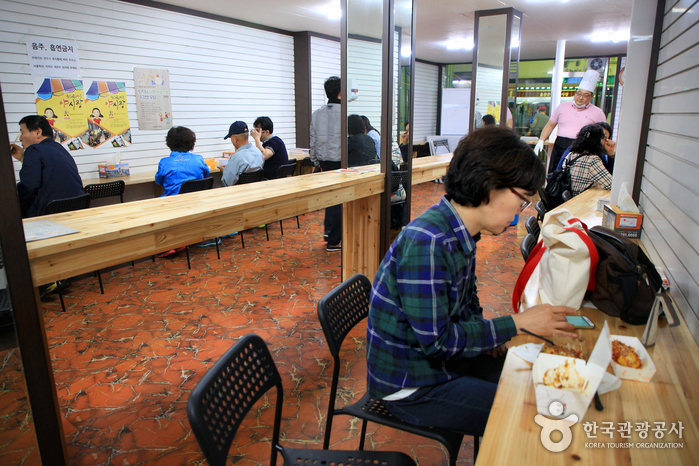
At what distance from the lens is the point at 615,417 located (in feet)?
3.51

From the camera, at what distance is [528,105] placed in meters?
13.2

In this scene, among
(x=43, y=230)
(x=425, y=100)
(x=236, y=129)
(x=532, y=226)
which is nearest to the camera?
(x=43, y=230)

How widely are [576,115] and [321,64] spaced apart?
4486 millimetres

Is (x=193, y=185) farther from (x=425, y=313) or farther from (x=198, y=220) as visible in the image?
(x=425, y=313)

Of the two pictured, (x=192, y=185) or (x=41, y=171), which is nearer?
(x=41, y=171)

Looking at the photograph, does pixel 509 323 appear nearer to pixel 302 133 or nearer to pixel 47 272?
pixel 47 272

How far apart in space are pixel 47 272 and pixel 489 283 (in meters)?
3.48

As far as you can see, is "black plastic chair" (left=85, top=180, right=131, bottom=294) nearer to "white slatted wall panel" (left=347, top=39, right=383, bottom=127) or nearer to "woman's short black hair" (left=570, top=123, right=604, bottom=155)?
"white slatted wall panel" (left=347, top=39, right=383, bottom=127)

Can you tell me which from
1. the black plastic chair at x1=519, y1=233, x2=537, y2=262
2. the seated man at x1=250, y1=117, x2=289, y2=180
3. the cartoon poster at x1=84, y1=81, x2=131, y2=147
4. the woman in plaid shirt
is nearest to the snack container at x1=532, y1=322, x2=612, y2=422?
the black plastic chair at x1=519, y1=233, x2=537, y2=262

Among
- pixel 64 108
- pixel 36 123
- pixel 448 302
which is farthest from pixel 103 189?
pixel 448 302

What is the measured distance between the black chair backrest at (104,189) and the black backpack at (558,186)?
413 cm

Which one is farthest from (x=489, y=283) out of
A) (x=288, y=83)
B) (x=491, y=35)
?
(x=288, y=83)

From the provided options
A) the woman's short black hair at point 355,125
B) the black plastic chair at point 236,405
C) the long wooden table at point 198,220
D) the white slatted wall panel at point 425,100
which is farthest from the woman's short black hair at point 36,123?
the white slatted wall panel at point 425,100

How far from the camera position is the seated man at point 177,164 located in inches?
191
